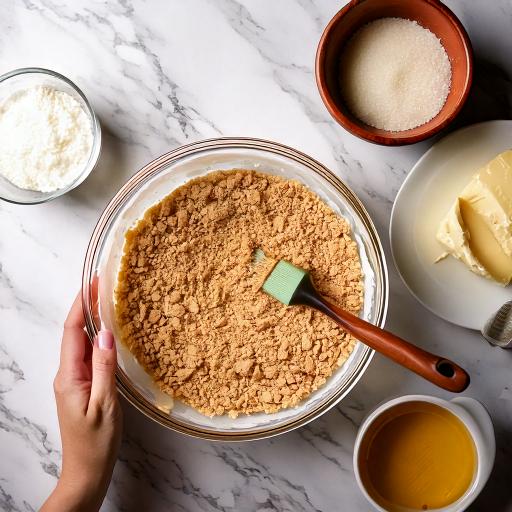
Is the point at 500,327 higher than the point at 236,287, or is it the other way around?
the point at 500,327

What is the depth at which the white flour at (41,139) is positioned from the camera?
1418mm

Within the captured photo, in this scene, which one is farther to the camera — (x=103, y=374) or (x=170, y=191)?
(x=170, y=191)

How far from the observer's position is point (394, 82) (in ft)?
4.51

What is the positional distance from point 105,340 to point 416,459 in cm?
80

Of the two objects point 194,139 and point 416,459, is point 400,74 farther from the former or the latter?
point 416,459

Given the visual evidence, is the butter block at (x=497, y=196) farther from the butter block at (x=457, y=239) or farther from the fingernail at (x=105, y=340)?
the fingernail at (x=105, y=340)

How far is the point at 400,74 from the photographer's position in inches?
54.1

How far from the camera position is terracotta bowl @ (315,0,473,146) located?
131cm

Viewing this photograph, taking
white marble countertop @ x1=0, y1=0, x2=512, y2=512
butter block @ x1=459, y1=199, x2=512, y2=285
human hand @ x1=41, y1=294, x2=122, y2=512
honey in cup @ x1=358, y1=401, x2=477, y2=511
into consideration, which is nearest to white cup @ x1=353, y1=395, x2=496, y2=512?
honey in cup @ x1=358, y1=401, x2=477, y2=511

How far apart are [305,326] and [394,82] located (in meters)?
0.61

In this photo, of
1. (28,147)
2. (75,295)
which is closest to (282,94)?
(28,147)

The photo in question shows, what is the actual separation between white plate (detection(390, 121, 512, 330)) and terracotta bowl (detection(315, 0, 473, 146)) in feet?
0.41

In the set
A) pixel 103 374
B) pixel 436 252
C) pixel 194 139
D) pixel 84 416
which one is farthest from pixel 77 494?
pixel 436 252

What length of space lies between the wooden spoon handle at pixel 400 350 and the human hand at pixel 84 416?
18.9 inches
